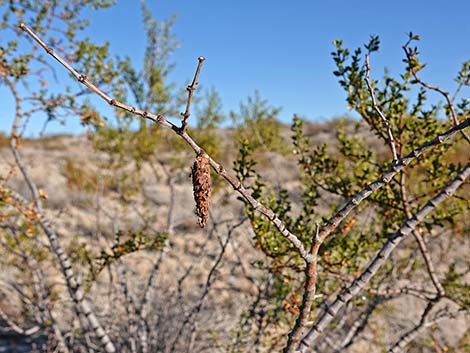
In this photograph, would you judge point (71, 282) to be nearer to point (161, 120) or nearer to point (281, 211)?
point (281, 211)

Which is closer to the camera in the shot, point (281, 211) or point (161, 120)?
point (161, 120)


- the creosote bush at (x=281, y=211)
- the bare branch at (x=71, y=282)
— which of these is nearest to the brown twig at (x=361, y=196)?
the creosote bush at (x=281, y=211)

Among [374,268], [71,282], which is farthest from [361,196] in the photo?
[71,282]

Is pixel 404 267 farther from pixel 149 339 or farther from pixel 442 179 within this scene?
pixel 149 339

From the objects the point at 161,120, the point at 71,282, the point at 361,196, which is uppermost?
the point at 161,120

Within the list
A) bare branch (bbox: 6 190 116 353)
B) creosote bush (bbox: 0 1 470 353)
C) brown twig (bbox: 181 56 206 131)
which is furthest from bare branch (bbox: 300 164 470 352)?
bare branch (bbox: 6 190 116 353)

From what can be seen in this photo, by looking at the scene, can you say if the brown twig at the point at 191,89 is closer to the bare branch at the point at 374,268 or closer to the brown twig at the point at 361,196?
the brown twig at the point at 361,196

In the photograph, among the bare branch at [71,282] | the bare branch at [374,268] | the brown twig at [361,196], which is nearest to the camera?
the brown twig at [361,196]

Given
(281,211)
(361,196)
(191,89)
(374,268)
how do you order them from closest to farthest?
1. (191,89)
2. (361,196)
3. (374,268)
4. (281,211)

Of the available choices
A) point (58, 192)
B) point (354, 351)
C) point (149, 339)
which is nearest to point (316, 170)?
point (149, 339)

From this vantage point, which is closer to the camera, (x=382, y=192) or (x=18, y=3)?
(x=382, y=192)

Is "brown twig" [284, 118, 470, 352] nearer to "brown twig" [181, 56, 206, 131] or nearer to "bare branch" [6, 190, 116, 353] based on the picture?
"brown twig" [181, 56, 206, 131]

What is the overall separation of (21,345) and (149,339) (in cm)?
239

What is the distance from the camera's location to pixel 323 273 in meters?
2.46
